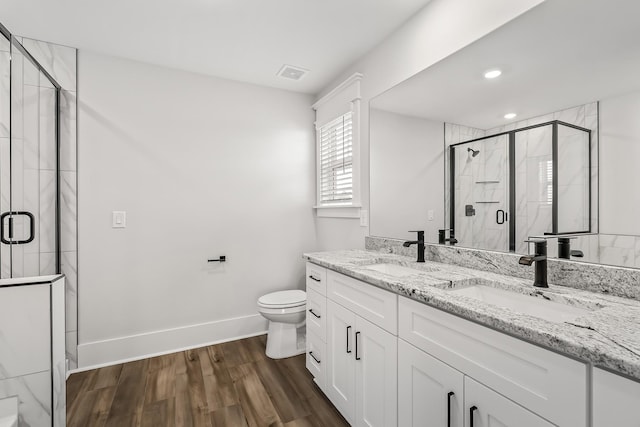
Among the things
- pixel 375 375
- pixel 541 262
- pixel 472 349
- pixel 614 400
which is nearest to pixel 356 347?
pixel 375 375

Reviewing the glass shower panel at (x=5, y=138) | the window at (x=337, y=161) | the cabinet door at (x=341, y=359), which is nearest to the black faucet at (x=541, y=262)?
the cabinet door at (x=341, y=359)

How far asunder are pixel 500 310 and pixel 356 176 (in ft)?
5.51

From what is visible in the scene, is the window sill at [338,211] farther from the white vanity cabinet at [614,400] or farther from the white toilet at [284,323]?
the white vanity cabinet at [614,400]

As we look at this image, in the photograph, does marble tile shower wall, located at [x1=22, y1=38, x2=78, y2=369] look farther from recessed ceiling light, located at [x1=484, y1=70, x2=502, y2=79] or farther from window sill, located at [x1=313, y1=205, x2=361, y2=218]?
recessed ceiling light, located at [x1=484, y1=70, x2=502, y2=79]

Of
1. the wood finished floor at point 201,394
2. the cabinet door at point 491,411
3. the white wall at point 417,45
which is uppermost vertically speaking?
the white wall at point 417,45

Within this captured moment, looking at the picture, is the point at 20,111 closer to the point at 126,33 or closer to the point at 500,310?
the point at 126,33

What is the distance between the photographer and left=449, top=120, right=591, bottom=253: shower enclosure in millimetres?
1188

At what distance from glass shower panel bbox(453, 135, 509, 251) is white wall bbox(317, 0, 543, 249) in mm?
550

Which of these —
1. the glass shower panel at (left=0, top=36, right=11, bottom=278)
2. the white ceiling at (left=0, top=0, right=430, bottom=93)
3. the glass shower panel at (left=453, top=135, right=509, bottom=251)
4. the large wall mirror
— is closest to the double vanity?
the glass shower panel at (left=453, top=135, right=509, bottom=251)

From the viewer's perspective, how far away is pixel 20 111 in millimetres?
1850

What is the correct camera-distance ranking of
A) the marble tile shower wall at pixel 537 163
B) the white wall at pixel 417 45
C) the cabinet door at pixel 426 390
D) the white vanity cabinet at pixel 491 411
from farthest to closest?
the white wall at pixel 417 45
the marble tile shower wall at pixel 537 163
the cabinet door at pixel 426 390
the white vanity cabinet at pixel 491 411

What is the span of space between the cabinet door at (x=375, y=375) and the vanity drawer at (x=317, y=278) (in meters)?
0.41

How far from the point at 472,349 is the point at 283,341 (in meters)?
1.77

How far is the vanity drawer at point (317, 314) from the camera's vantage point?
1860 millimetres
